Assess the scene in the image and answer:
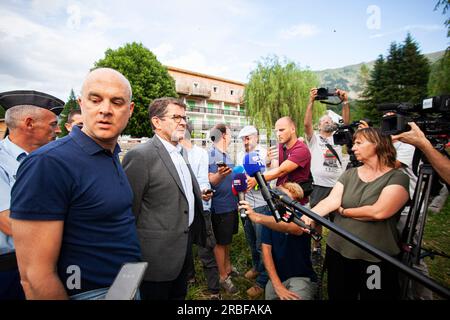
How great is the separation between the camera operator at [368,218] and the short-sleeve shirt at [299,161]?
2.71 feet

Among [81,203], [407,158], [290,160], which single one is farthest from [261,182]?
[407,158]

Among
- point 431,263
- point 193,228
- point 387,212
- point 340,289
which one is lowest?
point 431,263

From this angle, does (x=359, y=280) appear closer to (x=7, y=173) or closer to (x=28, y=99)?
(x=7, y=173)

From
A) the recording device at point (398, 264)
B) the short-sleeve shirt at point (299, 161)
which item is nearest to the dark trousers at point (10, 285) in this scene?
the recording device at point (398, 264)

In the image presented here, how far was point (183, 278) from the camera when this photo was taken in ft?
7.82

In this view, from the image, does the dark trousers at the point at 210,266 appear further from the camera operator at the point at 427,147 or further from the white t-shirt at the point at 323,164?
the camera operator at the point at 427,147

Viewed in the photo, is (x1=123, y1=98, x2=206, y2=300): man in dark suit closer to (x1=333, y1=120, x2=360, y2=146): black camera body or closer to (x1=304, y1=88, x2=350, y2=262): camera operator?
(x1=333, y1=120, x2=360, y2=146): black camera body

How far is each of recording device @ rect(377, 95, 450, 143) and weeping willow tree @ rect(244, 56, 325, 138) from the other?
1987 centimetres

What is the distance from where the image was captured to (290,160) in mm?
3184

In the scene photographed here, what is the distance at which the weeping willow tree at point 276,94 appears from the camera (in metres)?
21.9

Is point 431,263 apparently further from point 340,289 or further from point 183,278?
point 183,278

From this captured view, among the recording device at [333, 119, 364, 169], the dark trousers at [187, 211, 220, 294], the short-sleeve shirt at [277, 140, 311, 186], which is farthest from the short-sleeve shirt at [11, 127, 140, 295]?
the recording device at [333, 119, 364, 169]
